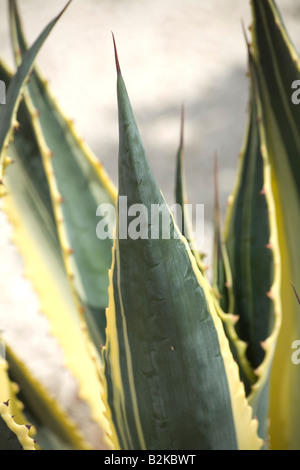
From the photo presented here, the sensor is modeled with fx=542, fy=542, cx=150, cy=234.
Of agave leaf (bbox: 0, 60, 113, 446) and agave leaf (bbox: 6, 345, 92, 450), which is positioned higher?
agave leaf (bbox: 0, 60, 113, 446)

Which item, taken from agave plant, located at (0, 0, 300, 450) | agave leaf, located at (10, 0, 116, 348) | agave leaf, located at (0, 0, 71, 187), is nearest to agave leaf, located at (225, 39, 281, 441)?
agave plant, located at (0, 0, 300, 450)

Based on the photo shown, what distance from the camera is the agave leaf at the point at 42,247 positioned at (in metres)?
0.60

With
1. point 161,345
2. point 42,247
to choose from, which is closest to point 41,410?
point 42,247

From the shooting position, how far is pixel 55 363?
1.07 metres

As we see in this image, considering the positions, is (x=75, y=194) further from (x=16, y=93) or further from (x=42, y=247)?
(x=16, y=93)

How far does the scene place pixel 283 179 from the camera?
0.57 meters

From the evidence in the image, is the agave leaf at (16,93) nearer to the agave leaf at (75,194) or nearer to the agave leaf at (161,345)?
the agave leaf at (161,345)

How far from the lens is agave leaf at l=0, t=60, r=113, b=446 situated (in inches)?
23.5

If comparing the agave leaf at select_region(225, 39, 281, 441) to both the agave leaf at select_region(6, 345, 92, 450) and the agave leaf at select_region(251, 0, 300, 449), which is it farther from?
the agave leaf at select_region(6, 345, 92, 450)

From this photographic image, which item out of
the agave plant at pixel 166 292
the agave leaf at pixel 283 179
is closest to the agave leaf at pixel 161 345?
the agave plant at pixel 166 292

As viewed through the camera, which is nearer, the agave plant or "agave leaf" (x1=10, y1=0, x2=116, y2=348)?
the agave plant

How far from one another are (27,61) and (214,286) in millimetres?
298

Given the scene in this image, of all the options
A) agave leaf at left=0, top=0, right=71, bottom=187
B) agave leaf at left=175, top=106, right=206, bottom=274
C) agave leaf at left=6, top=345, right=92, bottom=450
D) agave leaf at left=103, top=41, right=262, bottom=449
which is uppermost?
agave leaf at left=0, top=0, right=71, bottom=187

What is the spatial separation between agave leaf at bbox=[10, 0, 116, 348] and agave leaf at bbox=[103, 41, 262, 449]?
0.60 feet
